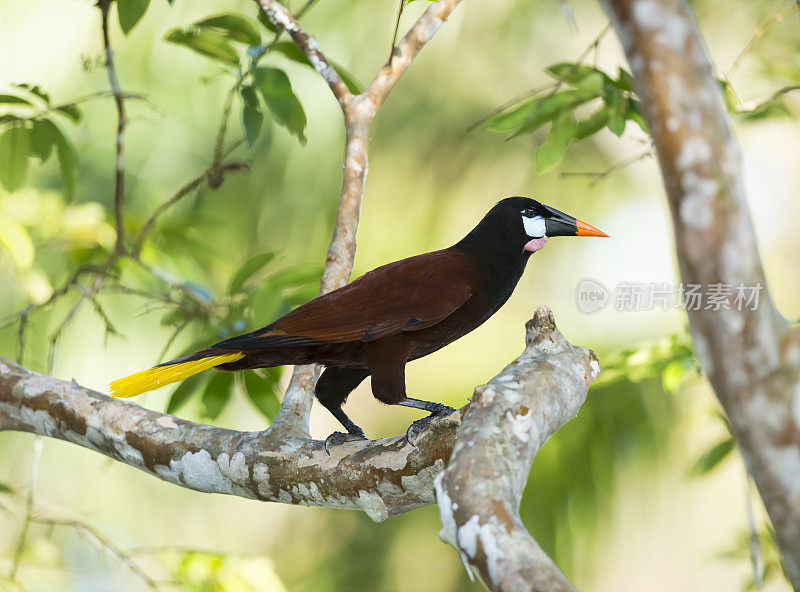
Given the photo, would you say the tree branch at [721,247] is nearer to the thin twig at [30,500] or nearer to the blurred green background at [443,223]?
the thin twig at [30,500]

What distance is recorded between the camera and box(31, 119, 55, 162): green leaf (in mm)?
1593

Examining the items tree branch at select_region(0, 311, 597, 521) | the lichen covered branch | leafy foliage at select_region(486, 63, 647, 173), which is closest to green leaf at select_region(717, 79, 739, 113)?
leafy foliage at select_region(486, 63, 647, 173)

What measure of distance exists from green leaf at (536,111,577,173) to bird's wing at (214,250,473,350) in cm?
31

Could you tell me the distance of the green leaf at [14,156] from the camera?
1.56m

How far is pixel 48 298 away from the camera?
1.95 m

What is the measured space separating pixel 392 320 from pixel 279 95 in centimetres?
55

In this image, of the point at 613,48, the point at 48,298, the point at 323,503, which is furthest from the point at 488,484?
the point at 613,48

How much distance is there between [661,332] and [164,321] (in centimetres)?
173

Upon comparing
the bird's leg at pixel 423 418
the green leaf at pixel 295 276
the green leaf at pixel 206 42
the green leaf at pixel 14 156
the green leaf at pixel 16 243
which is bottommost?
the bird's leg at pixel 423 418

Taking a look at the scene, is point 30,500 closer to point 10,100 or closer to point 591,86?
point 10,100

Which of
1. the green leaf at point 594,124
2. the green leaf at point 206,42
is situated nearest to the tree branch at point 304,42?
the green leaf at point 206,42

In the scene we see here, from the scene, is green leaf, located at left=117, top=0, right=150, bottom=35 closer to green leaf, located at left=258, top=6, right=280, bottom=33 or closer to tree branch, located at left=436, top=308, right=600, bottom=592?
green leaf, located at left=258, top=6, right=280, bottom=33

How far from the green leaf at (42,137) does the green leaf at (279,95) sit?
46cm

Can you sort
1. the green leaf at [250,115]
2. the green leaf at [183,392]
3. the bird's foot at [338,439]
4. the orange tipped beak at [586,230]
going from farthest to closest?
the green leaf at [183,392]
the green leaf at [250,115]
the orange tipped beak at [586,230]
the bird's foot at [338,439]
